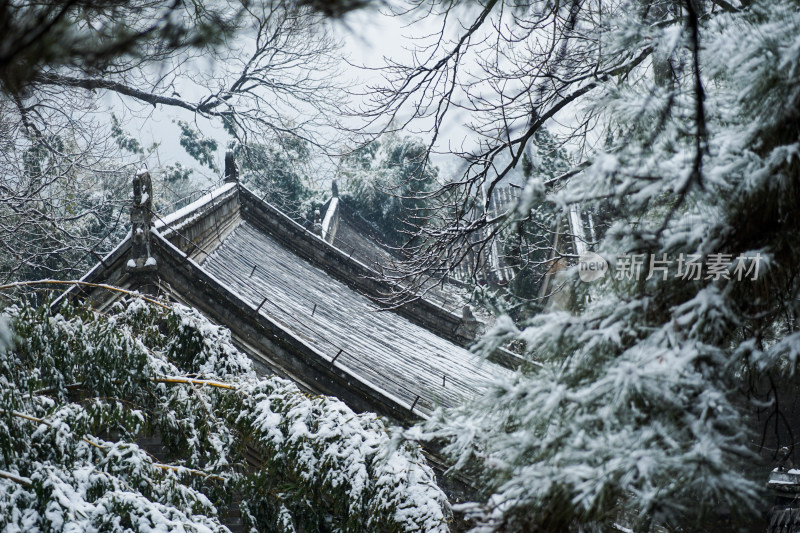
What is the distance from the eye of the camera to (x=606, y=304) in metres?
2.60

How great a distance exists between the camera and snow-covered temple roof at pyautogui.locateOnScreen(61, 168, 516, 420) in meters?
6.14

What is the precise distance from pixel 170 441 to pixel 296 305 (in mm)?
4184

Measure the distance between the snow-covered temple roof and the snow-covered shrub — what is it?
0.70 m

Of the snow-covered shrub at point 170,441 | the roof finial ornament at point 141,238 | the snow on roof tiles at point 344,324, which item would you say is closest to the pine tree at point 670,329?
the snow-covered shrub at point 170,441

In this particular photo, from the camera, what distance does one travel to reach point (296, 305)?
8.79m

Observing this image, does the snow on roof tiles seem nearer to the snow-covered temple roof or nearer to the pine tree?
the snow-covered temple roof

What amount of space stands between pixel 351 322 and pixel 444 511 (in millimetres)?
5287

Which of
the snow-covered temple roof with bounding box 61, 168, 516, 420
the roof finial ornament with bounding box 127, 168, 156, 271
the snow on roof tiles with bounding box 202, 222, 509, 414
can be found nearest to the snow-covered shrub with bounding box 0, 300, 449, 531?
the snow-covered temple roof with bounding box 61, 168, 516, 420

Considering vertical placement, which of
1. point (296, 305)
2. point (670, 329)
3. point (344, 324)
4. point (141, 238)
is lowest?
point (141, 238)

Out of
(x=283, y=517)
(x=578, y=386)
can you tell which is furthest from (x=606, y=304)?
(x=283, y=517)

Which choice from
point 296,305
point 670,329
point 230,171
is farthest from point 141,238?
point 230,171

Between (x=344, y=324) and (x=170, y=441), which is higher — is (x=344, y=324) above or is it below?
above

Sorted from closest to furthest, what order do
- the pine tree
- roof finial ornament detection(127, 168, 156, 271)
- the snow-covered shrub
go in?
the pine tree < the snow-covered shrub < roof finial ornament detection(127, 168, 156, 271)

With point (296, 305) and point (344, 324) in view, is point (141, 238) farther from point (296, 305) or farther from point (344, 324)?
point (344, 324)
